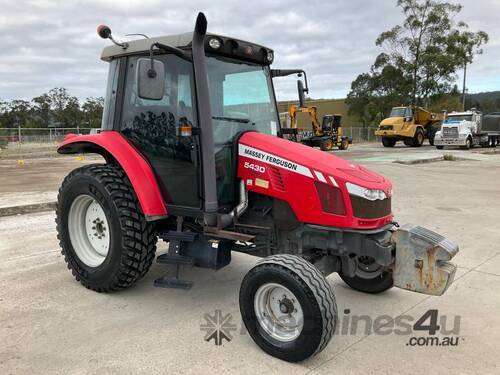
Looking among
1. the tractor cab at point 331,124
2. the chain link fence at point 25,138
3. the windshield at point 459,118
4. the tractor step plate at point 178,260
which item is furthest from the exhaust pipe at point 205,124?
→ the windshield at point 459,118

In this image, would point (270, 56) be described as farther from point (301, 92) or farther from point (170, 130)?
point (170, 130)

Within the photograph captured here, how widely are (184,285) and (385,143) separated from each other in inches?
1147

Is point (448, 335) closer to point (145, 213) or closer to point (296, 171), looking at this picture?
point (296, 171)

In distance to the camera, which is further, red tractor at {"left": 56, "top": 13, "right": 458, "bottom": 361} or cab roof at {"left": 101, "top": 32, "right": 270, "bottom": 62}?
cab roof at {"left": 101, "top": 32, "right": 270, "bottom": 62}

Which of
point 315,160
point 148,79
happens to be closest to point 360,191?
point 315,160

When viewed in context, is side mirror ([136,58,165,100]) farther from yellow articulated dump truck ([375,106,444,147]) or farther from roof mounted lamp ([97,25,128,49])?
yellow articulated dump truck ([375,106,444,147])

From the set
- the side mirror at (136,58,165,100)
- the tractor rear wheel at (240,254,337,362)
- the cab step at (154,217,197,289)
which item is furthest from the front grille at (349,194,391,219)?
the side mirror at (136,58,165,100)

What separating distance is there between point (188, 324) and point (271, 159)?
1484 millimetres

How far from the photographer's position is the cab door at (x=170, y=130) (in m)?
3.80

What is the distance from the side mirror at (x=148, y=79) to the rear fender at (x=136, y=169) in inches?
35.8

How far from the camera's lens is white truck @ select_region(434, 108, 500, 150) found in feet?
91.0

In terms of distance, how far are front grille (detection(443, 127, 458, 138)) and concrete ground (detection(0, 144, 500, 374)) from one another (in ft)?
78.0

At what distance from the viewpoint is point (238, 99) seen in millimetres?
4039

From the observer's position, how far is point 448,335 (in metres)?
3.60
